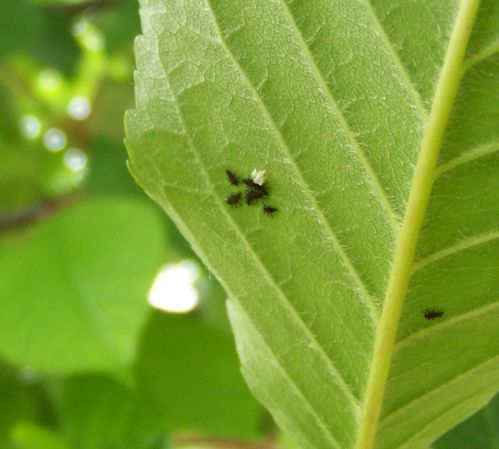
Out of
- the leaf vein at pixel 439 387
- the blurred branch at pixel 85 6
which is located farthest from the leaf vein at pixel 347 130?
the blurred branch at pixel 85 6

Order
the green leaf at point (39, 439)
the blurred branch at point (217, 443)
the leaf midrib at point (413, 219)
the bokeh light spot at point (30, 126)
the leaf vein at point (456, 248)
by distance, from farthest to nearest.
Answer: the bokeh light spot at point (30, 126), the blurred branch at point (217, 443), the green leaf at point (39, 439), the leaf vein at point (456, 248), the leaf midrib at point (413, 219)

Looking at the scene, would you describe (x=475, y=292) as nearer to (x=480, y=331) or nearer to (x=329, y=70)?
(x=480, y=331)

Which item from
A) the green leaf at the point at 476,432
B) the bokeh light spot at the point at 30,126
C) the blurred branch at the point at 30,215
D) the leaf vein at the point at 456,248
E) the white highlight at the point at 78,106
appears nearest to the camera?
the leaf vein at the point at 456,248

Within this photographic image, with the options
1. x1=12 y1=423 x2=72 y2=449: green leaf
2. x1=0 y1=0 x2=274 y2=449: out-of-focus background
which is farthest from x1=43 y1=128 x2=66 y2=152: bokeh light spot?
x1=12 y1=423 x2=72 y2=449: green leaf

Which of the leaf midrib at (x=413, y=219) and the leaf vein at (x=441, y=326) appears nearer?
the leaf midrib at (x=413, y=219)

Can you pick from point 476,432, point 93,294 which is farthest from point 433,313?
point 93,294

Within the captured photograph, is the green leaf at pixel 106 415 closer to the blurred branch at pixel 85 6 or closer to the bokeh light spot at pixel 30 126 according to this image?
the bokeh light spot at pixel 30 126

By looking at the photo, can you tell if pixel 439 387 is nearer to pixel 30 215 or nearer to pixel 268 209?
pixel 268 209
